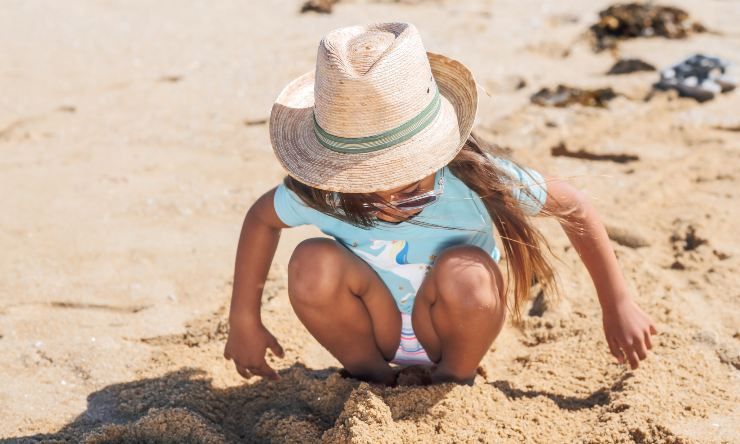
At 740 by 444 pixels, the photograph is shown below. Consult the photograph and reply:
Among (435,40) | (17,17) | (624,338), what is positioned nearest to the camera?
(624,338)

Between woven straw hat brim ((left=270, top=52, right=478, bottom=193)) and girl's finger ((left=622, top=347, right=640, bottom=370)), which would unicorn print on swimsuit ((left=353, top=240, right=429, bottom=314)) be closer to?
woven straw hat brim ((left=270, top=52, right=478, bottom=193))

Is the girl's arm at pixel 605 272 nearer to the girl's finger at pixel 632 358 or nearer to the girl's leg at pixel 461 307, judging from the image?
the girl's finger at pixel 632 358

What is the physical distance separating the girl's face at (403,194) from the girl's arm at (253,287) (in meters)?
0.30

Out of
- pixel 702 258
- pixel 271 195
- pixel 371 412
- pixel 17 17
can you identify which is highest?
pixel 271 195

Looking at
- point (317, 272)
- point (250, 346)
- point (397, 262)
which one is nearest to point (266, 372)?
point (250, 346)

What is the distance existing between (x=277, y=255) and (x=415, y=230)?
902 mm

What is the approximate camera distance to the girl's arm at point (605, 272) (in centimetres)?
208

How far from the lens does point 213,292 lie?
2750mm

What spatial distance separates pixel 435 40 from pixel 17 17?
2918 millimetres

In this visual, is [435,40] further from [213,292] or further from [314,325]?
[314,325]

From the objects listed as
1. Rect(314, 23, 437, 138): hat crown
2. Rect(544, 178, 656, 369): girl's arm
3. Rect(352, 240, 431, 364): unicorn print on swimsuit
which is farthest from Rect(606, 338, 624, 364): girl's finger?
Rect(314, 23, 437, 138): hat crown

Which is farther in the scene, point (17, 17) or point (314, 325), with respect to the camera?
point (17, 17)

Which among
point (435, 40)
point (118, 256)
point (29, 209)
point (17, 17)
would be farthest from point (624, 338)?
point (17, 17)

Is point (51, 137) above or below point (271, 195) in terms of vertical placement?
below
